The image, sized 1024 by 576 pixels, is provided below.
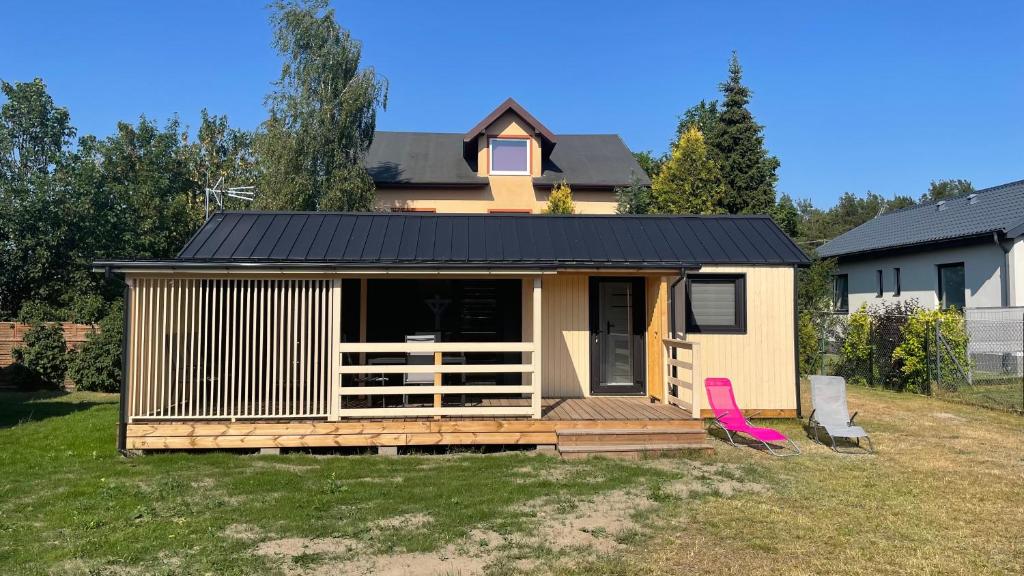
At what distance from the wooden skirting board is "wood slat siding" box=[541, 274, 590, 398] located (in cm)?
203

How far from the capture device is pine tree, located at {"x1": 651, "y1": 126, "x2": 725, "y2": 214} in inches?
685

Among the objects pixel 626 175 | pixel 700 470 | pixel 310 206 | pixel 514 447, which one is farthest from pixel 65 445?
pixel 626 175

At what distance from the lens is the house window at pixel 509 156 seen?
68.8ft

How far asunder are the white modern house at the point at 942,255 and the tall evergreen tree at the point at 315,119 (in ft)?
54.7

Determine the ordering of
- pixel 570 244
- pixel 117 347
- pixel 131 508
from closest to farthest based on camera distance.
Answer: pixel 131 508
pixel 570 244
pixel 117 347

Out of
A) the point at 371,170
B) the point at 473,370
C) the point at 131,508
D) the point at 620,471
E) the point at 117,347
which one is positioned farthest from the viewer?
the point at 371,170

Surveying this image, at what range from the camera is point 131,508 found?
5355 mm

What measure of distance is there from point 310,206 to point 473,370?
14.1m

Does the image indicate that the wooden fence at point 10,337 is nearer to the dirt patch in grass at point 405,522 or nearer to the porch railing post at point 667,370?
the dirt patch in grass at point 405,522

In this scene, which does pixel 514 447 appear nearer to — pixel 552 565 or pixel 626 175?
pixel 552 565

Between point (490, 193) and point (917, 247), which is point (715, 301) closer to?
point (917, 247)

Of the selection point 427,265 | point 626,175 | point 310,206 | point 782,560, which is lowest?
point 782,560

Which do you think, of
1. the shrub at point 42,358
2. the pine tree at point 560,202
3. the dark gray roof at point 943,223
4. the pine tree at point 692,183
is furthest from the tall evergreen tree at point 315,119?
the dark gray roof at point 943,223

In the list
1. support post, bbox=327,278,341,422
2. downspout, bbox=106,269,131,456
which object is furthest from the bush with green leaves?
downspout, bbox=106,269,131,456
